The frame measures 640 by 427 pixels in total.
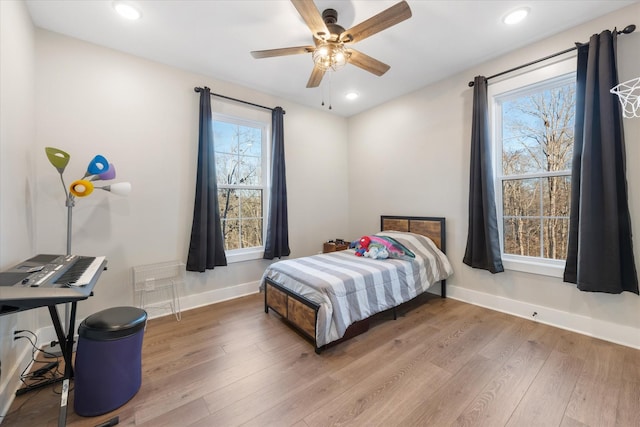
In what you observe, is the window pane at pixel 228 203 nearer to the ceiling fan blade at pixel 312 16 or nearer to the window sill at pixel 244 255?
the window sill at pixel 244 255

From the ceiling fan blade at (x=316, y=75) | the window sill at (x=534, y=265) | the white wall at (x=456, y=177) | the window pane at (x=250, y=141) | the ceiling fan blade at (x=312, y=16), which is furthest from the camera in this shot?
the window pane at (x=250, y=141)

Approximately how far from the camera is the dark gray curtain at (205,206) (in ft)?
9.80

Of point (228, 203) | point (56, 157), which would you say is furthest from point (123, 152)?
point (228, 203)

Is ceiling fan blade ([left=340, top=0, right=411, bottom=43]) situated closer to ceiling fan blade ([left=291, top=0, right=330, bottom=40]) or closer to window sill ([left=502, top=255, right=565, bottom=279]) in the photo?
ceiling fan blade ([left=291, top=0, right=330, bottom=40])

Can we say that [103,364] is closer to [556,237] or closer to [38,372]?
[38,372]

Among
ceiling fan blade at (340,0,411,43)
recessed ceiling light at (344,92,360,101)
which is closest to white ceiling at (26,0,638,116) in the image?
ceiling fan blade at (340,0,411,43)

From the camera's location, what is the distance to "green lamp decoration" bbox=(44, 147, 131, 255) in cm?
197

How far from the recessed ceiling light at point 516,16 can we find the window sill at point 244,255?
142 inches

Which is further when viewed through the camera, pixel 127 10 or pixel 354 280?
pixel 354 280

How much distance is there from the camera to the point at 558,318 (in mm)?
2516

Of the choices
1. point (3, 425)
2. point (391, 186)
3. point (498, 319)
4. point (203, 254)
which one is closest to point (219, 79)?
point (203, 254)

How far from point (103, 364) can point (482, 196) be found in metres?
3.50

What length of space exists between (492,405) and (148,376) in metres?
2.29

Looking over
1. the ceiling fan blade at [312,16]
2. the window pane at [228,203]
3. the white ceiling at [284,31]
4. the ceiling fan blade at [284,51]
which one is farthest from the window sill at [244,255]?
the ceiling fan blade at [312,16]
